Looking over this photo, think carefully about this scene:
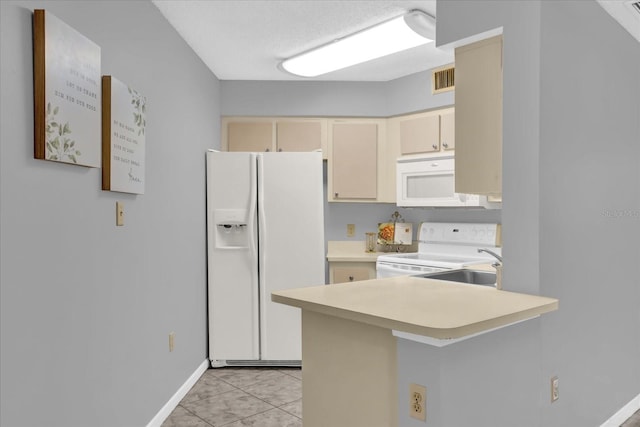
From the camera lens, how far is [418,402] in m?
1.54

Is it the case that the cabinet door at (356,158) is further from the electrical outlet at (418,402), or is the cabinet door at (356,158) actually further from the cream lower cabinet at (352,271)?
the electrical outlet at (418,402)

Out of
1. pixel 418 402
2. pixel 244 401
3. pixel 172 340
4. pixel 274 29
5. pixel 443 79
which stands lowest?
pixel 244 401

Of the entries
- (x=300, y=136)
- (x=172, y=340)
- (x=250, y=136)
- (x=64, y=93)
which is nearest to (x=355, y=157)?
(x=300, y=136)

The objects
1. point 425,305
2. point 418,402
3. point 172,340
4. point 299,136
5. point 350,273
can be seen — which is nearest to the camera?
point 418,402

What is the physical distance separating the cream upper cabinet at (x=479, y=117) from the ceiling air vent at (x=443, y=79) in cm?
164

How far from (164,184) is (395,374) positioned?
1.87 meters

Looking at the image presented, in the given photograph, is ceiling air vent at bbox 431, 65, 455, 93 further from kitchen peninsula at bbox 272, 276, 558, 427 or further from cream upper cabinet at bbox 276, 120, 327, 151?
kitchen peninsula at bbox 272, 276, 558, 427

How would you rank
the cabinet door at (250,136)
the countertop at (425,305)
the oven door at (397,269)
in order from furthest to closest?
1. the cabinet door at (250,136)
2. the oven door at (397,269)
3. the countertop at (425,305)

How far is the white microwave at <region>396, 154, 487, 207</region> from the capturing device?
370 cm

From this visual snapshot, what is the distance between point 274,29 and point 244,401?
2374 mm

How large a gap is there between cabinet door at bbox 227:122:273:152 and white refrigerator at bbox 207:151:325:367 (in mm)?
504

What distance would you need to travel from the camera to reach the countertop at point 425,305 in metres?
1.43

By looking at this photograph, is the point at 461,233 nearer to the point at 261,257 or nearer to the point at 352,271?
the point at 352,271

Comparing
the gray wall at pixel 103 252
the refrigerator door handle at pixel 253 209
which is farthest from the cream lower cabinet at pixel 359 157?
the gray wall at pixel 103 252
